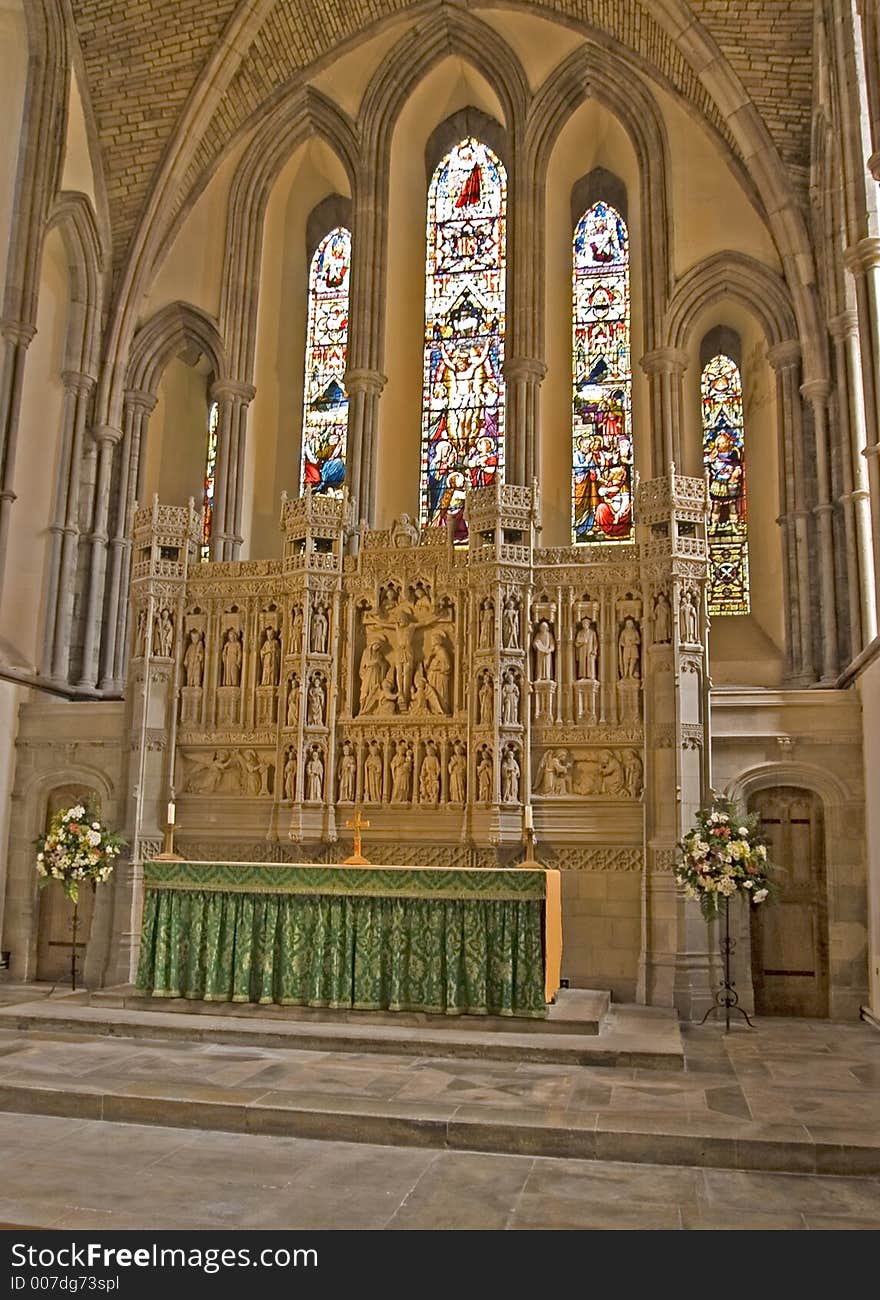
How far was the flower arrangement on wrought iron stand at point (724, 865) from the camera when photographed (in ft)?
34.2

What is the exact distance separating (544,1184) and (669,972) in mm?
5561

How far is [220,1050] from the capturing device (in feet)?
29.9

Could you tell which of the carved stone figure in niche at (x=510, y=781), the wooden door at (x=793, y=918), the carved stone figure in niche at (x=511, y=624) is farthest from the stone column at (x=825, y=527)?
the carved stone figure in niche at (x=510, y=781)

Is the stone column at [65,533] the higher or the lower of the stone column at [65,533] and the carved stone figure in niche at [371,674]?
the higher

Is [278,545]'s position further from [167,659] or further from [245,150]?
[245,150]

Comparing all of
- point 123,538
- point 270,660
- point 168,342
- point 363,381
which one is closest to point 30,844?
point 270,660

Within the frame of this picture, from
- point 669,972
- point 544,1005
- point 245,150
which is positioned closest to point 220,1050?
point 544,1005

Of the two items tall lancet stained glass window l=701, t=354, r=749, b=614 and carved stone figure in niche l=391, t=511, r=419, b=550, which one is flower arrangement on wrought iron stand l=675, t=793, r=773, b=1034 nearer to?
carved stone figure in niche l=391, t=511, r=419, b=550

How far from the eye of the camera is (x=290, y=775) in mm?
12555

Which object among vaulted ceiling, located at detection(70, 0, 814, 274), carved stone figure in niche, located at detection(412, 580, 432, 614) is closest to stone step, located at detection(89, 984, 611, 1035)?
carved stone figure in niche, located at detection(412, 580, 432, 614)

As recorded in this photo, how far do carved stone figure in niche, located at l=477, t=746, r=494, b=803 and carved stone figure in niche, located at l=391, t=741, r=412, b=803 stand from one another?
795 mm

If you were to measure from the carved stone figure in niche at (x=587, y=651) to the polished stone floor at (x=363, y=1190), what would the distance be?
6.35 m

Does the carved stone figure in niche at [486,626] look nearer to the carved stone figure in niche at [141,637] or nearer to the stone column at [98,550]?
the carved stone figure in niche at [141,637]

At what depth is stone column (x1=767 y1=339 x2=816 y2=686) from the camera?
14.5 metres
